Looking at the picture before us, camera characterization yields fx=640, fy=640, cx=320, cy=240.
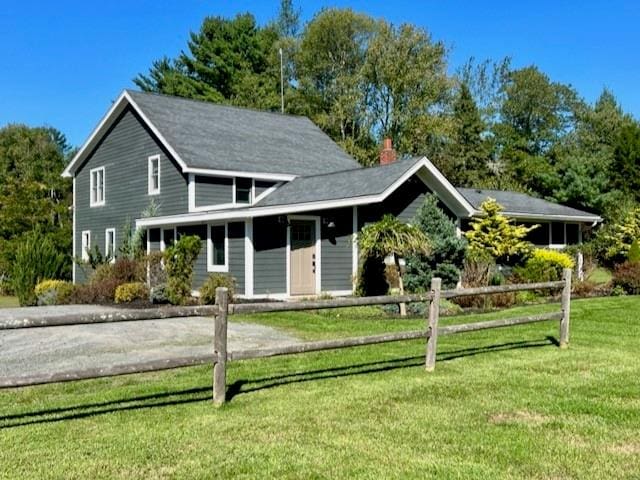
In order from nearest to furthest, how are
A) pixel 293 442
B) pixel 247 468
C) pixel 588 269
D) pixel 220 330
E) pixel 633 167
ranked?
pixel 247 468, pixel 293 442, pixel 220 330, pixel 588 269, pixel 633 167

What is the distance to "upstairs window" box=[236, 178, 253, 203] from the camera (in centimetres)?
2242

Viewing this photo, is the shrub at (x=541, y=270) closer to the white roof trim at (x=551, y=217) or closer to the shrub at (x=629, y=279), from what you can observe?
the shrub at (x=629, y=279)

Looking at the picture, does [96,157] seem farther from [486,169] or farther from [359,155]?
[486,169]

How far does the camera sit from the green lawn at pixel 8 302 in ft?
73.5

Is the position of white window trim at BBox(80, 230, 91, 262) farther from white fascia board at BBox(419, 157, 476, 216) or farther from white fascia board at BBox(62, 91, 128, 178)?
white fascia board at BBox(419, 157, 476, 216)

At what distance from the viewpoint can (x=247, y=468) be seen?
Answer: 180 inches

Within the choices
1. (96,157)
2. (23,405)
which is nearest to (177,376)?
(23,405)

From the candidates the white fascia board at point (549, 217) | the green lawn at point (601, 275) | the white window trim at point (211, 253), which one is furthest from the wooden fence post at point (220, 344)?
the green lawn at point (601, 275)

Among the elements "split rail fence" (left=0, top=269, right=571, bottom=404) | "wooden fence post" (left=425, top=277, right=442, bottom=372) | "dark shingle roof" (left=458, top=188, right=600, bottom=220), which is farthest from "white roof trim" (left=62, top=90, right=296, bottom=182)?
"wooden fence post" (left=425, top=277, right=442, bottom=372)

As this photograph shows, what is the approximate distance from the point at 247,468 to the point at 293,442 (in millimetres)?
650

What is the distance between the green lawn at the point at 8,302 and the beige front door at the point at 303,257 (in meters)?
10.3

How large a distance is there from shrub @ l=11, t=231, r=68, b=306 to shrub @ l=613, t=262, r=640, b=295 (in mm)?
19032

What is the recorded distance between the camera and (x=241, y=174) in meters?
22.0

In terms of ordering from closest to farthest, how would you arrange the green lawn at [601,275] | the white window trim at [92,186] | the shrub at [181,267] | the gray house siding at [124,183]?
the shrub at [181,267] < the gray house siding at [124,183] < the green lawn at [601,275] < the white window trim at [92,186]
